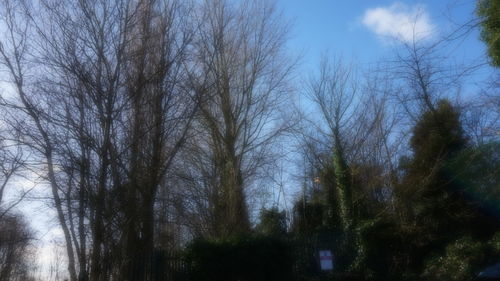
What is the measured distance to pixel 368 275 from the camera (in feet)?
53.5

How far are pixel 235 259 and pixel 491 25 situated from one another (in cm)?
929

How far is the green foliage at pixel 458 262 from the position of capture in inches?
538

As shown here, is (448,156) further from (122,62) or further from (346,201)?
(122,62)

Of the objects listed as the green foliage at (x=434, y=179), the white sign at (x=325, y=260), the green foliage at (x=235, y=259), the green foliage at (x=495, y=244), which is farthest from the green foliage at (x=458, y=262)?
the green foliage at (x=235, y=259)

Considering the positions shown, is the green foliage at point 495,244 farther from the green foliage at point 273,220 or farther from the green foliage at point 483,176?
the green foliage at point 273,220

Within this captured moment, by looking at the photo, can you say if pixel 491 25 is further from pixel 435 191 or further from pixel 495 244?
pixel 435 191

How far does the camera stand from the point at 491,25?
22.6ft

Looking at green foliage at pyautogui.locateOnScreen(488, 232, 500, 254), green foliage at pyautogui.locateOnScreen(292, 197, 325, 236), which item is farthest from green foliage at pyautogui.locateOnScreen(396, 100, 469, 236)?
green foliage at pyautogui.locateOnScreen(292, 197, 325, 236)

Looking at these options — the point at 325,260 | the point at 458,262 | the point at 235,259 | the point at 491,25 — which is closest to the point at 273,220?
the point at 325,260

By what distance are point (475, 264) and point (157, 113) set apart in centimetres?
956

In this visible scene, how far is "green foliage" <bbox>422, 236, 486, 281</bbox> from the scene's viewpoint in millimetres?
13656

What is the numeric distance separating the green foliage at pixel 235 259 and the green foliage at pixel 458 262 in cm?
Result: 476

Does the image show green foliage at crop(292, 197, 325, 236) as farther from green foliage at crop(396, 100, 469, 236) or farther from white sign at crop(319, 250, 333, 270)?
white sign at crop(319, 250, 333, 270)

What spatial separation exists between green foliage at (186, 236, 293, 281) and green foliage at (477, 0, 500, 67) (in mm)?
7728
